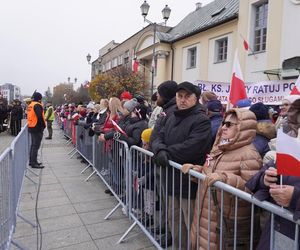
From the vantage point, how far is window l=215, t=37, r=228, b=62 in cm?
1799

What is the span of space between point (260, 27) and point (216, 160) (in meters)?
13.4

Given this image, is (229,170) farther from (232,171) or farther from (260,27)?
(260,27)

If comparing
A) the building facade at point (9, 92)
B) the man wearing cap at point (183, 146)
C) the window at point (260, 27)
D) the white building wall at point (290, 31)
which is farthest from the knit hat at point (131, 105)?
the building facade at point (9, 92)

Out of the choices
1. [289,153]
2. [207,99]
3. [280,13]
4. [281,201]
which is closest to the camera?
[289,153]

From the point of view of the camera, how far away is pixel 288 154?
5.28 feet

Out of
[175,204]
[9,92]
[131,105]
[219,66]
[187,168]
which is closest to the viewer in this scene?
[187,168]

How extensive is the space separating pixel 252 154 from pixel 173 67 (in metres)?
21.5

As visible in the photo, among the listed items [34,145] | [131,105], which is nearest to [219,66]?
[34,145]

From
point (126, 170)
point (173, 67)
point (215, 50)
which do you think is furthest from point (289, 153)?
point (173, 67)

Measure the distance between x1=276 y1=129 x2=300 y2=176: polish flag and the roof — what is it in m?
16.2

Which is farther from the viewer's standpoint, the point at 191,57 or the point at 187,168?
the point at 191,57

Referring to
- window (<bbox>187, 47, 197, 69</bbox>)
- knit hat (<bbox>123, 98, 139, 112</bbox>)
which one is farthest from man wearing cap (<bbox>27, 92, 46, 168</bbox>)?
window (<bbox>187, 47, 197, 69</bbox>)

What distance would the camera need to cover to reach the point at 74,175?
7.57 meters

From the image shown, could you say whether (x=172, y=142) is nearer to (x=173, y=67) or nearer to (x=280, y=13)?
(x=280, y=13)
